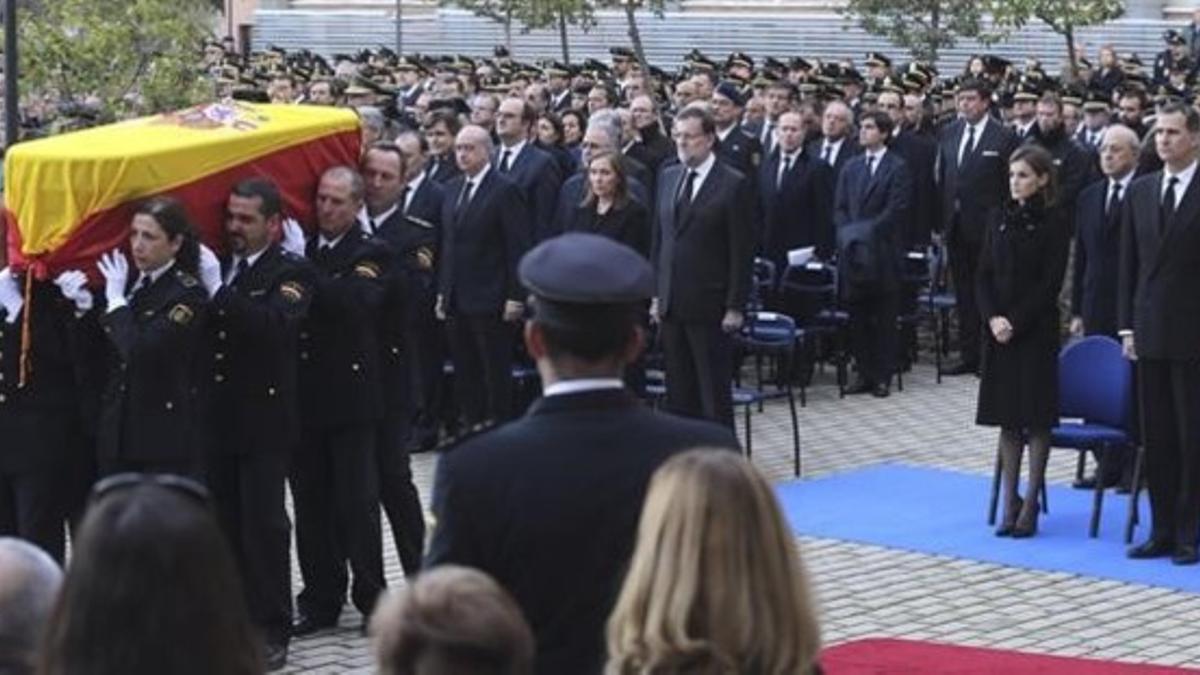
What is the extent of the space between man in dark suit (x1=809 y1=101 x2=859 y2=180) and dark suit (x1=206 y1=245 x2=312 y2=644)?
31.6 ft

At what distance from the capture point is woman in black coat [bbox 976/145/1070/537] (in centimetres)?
1233

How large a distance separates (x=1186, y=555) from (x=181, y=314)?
5.16 meters

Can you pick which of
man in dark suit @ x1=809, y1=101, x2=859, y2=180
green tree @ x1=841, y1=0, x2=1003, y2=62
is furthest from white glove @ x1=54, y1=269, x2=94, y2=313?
green tree @ x1=841, y1=0, x2=1003, y2=62

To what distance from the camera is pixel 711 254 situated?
45.8 ft

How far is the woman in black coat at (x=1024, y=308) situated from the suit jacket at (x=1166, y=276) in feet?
1.39

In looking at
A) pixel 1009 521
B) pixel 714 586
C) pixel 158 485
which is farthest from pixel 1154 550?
pixel 158 485

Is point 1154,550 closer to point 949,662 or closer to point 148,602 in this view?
point 949,662

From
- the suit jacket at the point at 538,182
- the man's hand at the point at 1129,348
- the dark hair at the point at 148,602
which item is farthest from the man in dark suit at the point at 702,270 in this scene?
the dark hair at the point at 148,602

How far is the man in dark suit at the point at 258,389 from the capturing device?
9.52 m

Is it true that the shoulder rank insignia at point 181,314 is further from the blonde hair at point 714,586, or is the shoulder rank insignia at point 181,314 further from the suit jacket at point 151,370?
the blonde hair at point 714,586

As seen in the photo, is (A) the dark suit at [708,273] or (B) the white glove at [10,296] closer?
(B) the white glove at [10,296]

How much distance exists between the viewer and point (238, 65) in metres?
29.7

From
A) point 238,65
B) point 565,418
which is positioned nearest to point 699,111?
point 565,418

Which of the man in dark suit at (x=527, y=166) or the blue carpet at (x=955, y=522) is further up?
the man in dark suit at (x=527, y=166)
